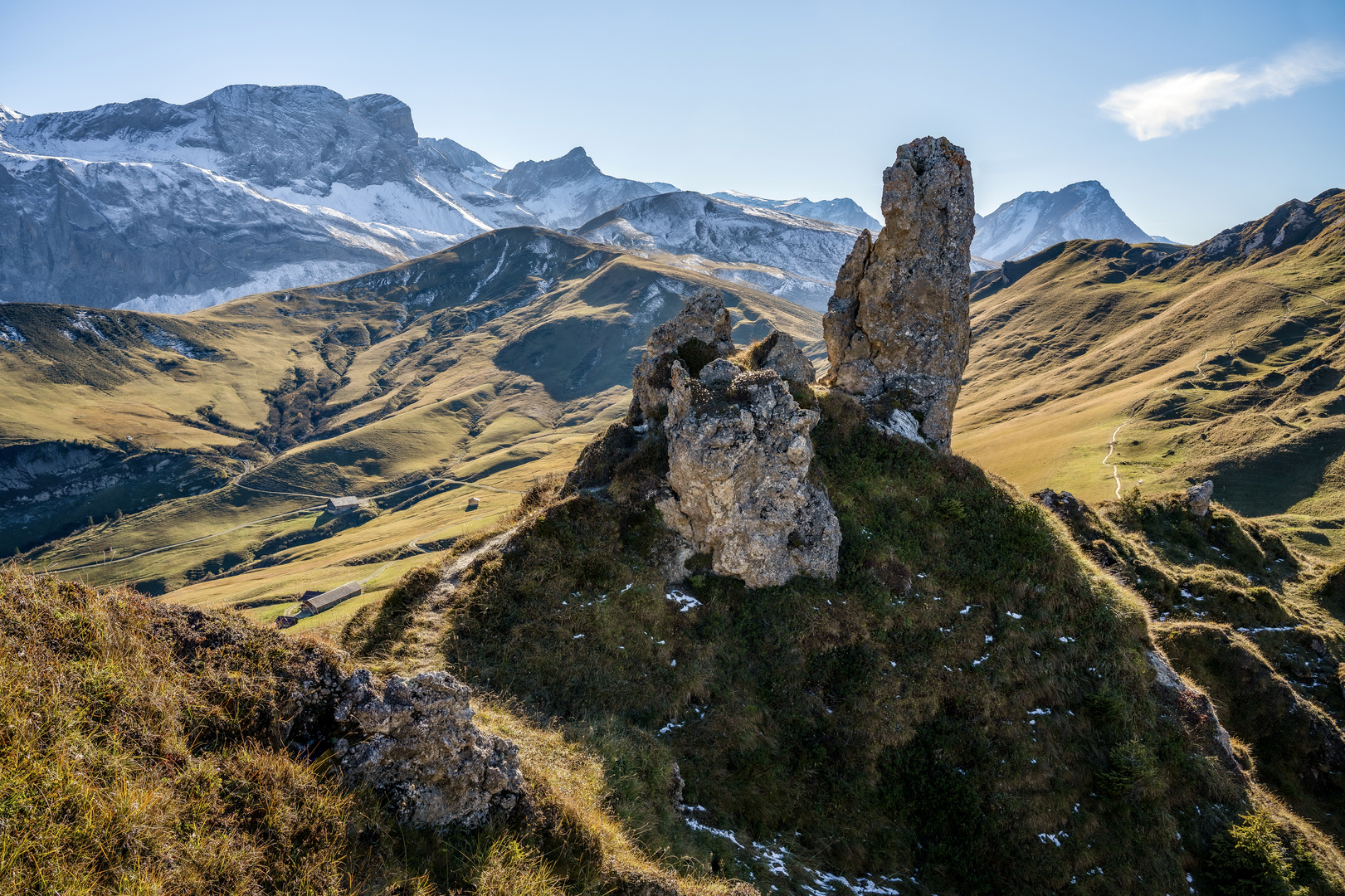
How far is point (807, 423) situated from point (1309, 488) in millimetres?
92793

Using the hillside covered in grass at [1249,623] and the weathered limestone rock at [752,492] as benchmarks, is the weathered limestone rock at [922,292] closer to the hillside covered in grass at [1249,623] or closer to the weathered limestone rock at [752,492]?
the hillside covered in grass at [1249,623]

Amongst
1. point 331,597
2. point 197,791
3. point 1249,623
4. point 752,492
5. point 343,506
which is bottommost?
point 343,506

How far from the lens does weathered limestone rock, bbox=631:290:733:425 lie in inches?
1244

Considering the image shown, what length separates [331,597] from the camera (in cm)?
9819

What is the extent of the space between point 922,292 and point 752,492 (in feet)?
62.4

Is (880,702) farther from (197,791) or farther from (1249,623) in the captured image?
(1249,623)

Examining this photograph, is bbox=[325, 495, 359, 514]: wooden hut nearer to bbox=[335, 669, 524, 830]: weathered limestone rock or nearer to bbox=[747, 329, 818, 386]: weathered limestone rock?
bbox=[747, 329, 818, 386]: weathered limestone rock

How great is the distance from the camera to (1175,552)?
1471 inches

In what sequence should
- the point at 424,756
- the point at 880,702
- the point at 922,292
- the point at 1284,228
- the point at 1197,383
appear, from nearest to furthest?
1. the point at 424,756
2. the point at 880,702
3. the point at 922,292
4. the point at 1197,383
5. the point at 1284,228

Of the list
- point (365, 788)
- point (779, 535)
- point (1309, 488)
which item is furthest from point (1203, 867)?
point (1309, 488)

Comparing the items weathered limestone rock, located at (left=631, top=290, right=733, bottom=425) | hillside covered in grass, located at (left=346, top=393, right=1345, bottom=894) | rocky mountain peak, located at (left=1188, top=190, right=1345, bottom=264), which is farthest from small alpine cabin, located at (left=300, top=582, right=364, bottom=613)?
rocky mountain peak, located at (left=1188, top=190, right=1345, bottom=264)

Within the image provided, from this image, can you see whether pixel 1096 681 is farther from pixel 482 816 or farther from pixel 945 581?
pixel 482 816

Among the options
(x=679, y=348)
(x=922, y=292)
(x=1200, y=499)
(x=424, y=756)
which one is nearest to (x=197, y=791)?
(x=424, y=756)

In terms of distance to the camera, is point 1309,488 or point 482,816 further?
point 1309,488
